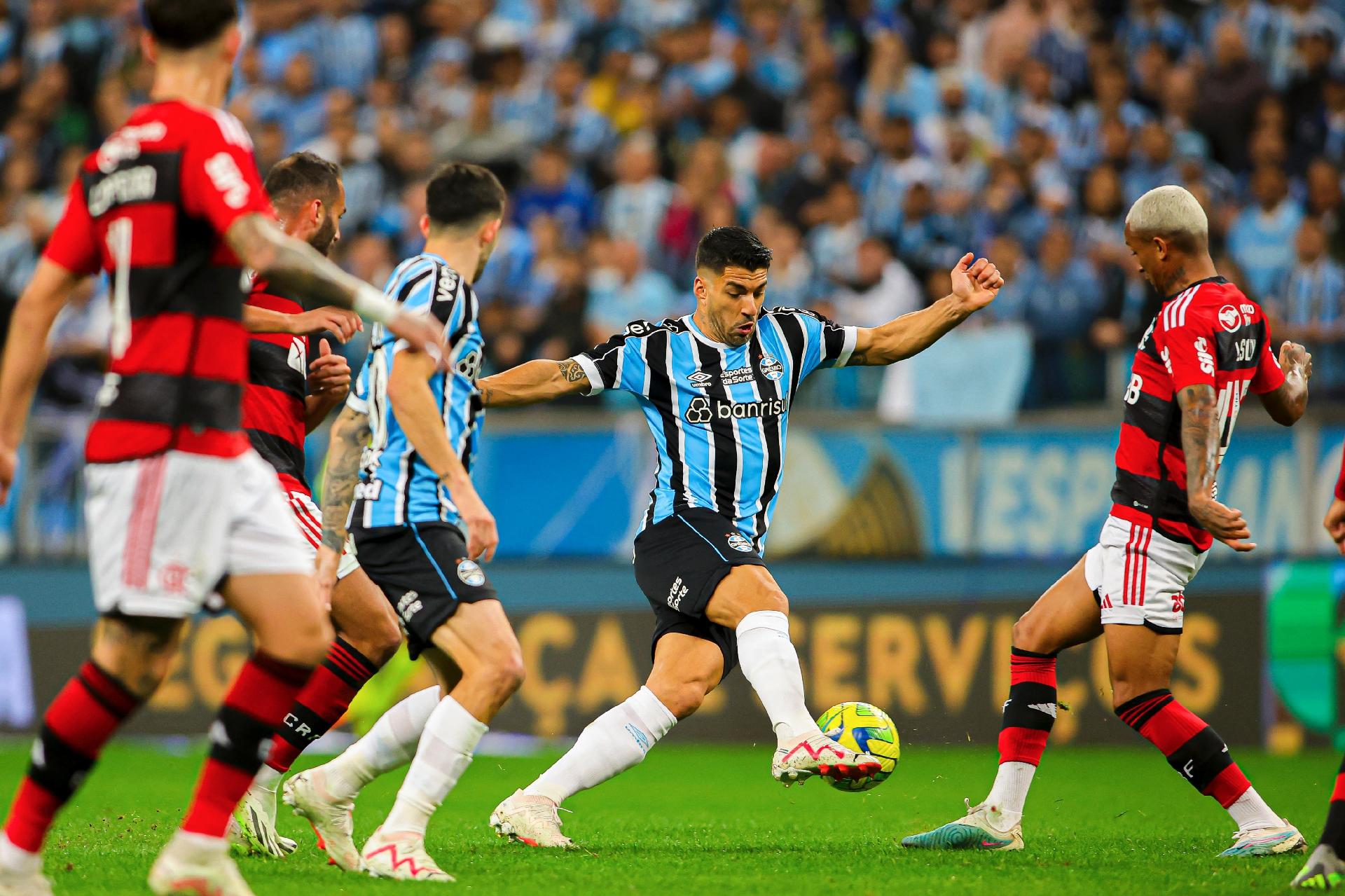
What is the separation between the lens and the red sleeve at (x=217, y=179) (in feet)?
13.9

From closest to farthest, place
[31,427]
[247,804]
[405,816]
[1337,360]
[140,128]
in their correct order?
1. [140,128]
2. [405,816]
3. [247,804]
4. [1337,360]
5. [31,427]

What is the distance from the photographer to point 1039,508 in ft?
36.6

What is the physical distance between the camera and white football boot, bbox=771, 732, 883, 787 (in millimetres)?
5484

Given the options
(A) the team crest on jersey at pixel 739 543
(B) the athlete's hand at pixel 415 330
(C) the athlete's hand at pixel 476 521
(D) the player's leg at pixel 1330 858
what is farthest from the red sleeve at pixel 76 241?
(D) the player's leg at pixel 1330 858

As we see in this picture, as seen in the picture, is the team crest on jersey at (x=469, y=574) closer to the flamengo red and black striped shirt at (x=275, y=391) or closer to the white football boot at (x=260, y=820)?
the flamengo red and black striped shirt at (x=275, y=391)

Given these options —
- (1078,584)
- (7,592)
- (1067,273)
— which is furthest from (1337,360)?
(7,592)

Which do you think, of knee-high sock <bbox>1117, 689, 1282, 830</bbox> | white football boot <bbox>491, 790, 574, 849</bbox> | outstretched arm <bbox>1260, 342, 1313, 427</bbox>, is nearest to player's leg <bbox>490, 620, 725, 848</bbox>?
white football boot <bbox>491, 790, 574, 849</bbox>

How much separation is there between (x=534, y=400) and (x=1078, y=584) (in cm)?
236

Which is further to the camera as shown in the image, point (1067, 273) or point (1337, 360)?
point (1067, 273)

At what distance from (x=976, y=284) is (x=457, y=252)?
7.78 feet

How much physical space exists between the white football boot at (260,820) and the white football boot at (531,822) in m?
0.85

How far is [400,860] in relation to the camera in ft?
17.0

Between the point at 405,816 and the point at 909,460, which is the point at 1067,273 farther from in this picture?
the point at 405,816

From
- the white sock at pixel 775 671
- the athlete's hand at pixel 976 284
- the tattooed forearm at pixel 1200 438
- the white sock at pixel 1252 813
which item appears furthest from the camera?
the athlete's hand at pixel 976 284
